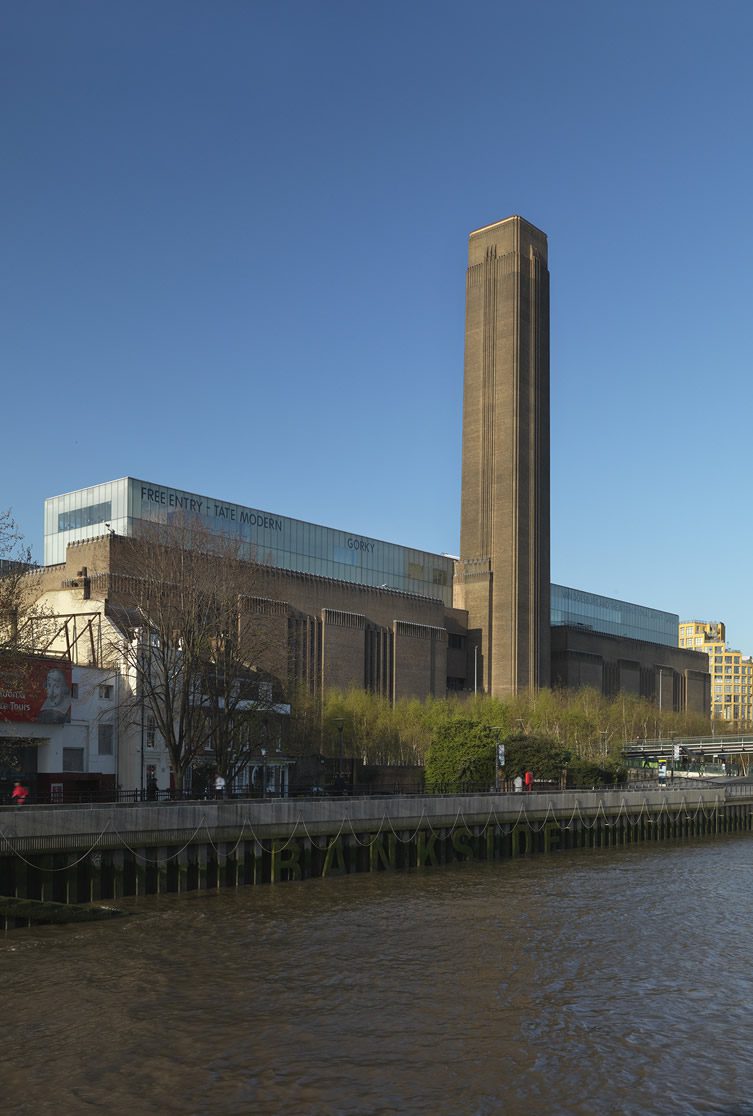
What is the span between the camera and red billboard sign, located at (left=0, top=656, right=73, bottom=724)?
4941cm

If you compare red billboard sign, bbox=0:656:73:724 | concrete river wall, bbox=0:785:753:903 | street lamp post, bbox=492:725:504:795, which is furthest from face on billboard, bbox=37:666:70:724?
street lamp post, bbox=492:725:504:795

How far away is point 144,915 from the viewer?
112 ft

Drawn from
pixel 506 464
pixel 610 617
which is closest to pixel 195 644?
pixel 506 464

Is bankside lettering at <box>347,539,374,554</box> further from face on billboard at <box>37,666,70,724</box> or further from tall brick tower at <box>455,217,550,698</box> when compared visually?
face on billboard at <box>37,666,70,724</box>

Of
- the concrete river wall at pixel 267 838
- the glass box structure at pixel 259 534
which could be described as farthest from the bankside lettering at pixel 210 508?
the concrete river wall at pixel 267 838

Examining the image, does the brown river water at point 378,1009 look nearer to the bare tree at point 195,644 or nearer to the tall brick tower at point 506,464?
the bare tree at point 195,644

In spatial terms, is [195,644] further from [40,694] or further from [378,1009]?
[378,1009]

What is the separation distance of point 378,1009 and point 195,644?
28667 mm

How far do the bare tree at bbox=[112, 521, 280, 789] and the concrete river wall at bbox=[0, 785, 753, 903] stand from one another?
317 inches

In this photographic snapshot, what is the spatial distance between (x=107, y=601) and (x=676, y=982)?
41114mm

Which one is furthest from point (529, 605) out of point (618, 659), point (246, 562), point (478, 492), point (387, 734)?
point (246, 562)

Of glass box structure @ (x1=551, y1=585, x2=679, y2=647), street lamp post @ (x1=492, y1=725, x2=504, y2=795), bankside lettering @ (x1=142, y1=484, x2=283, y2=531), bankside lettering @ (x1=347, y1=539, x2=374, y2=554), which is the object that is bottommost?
street lamp post @ (x1=492, y1=725, x2=504, y2=795)

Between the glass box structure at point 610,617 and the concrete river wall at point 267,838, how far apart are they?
91985mm

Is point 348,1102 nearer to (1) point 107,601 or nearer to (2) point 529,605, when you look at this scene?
(1) point 107,601
